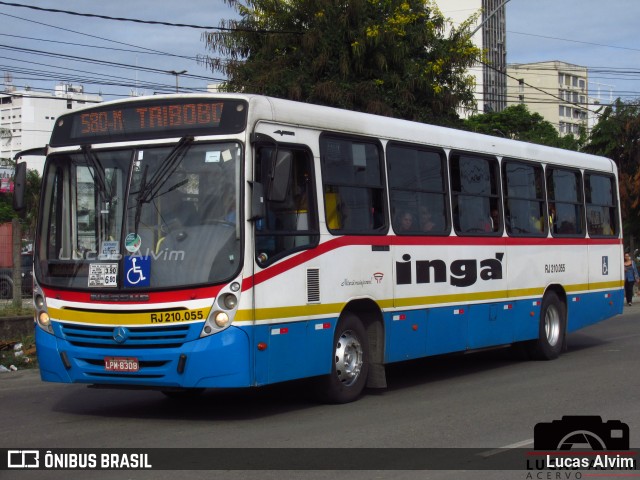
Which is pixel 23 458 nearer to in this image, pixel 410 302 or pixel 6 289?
pixel 410 302

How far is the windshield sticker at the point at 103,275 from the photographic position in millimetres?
9617

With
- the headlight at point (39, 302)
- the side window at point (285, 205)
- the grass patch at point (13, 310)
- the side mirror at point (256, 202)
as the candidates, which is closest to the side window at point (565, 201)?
the side window at point (285, 205)

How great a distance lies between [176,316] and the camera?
9.32m

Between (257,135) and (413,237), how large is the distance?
3.14 m

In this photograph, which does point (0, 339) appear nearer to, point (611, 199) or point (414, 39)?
point (611, 199)

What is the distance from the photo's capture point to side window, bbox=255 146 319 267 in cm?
956

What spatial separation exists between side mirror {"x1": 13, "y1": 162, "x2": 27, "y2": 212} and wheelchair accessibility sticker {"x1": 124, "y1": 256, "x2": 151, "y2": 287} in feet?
5.24

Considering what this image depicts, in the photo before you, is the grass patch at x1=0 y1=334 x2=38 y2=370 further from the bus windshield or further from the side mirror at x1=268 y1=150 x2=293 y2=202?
the side mirror at x1=268 y1=150 x2=293 y2=202

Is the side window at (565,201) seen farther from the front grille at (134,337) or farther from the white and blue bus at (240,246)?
the front grille at (134,337)

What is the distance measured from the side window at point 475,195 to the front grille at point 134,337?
4827 mm

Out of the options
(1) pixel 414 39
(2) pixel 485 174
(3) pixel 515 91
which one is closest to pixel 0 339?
(2) pixel 485 174

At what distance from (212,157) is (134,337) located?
189 centimetres

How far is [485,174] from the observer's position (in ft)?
45.2

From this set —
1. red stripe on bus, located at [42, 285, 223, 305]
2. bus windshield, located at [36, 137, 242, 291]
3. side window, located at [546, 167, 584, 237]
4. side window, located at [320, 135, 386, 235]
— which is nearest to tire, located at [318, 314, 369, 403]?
side window, located at [320, 135, 386, 235]
